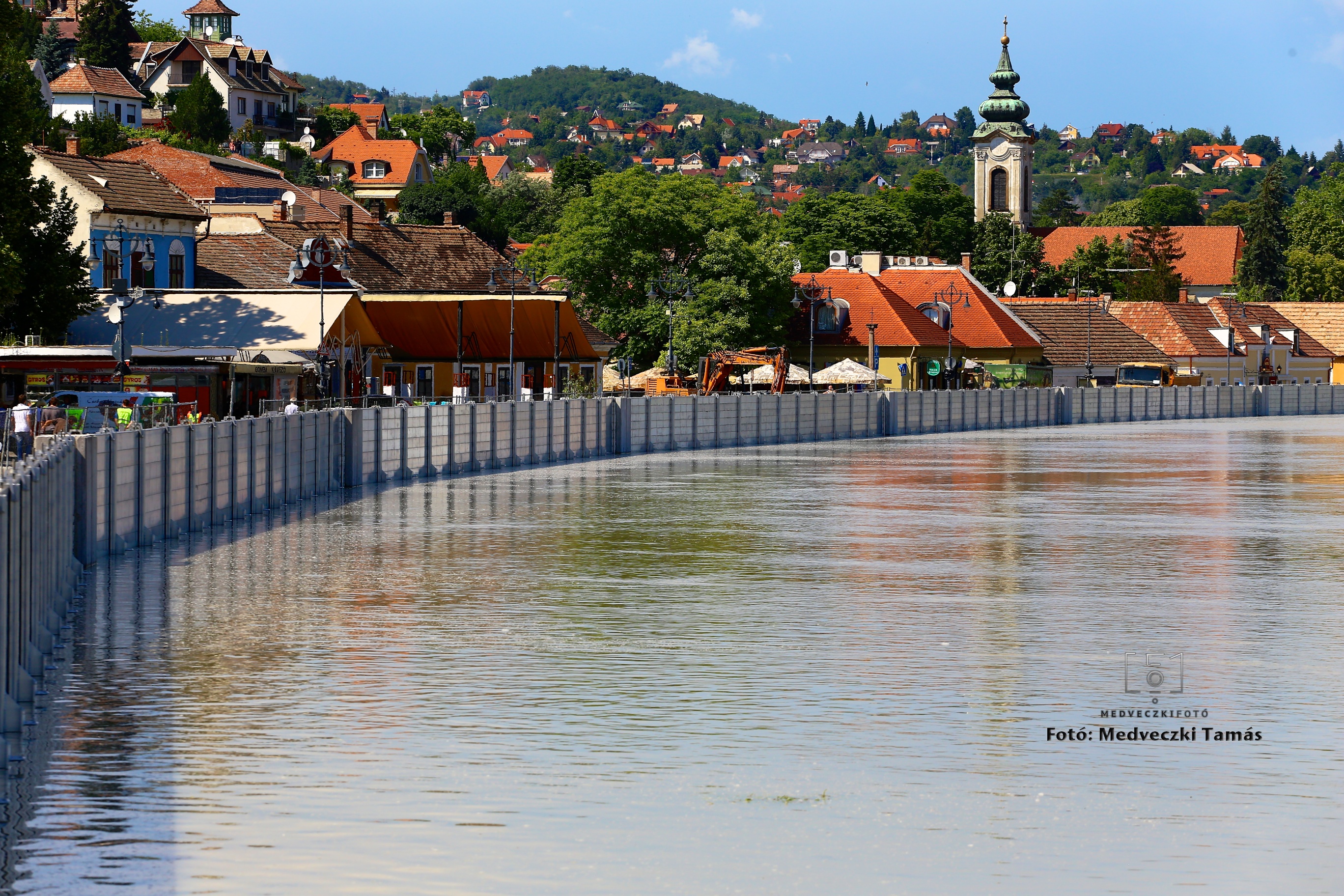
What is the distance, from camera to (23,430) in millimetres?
21531

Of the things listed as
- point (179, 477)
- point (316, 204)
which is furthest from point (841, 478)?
point (316, 204)

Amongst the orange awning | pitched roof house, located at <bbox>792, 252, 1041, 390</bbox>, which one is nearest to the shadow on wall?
the orange awning

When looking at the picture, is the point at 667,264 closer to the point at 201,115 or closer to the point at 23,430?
the point at 201,115

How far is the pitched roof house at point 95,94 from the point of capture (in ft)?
500

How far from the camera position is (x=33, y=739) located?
13664 mm

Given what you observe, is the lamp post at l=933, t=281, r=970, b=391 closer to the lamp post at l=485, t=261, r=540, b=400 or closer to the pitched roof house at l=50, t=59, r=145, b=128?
the lamp post at l=485, t=261, r=540, b=400

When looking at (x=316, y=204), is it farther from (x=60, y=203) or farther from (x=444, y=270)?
(x=60, y=203)

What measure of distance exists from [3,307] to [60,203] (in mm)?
6989

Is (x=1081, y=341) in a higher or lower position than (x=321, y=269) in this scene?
lower

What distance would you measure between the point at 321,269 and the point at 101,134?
63.9 meters

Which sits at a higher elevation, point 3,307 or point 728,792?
point 3,307

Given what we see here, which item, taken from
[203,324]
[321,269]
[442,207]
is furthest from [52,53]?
[203,324]

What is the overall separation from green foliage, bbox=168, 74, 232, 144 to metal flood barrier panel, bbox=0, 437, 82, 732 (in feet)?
462

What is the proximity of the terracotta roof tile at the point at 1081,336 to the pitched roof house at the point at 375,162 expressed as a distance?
69374mm
